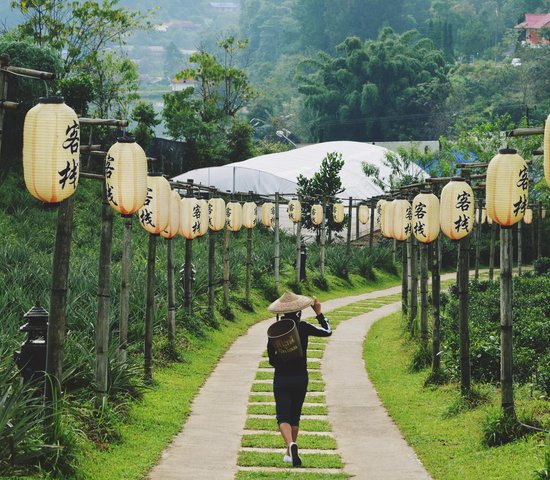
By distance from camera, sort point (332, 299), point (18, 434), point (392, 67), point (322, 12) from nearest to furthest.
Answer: point (18, 434) → point (332, 299) → point (392, 67) → point (322, 12)

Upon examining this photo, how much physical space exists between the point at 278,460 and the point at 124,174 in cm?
395

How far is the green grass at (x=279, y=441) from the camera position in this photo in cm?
1215

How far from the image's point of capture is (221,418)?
13914 millimetres

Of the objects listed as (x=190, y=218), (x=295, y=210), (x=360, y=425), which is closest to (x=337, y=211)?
(x=295, y=210)

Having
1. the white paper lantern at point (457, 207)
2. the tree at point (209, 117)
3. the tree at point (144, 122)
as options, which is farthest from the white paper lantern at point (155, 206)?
the tree at point (209, 117)

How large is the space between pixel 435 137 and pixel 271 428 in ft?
227

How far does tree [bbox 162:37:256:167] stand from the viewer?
5216 centimetres

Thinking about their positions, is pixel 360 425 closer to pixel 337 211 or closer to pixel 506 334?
pixel 506 334

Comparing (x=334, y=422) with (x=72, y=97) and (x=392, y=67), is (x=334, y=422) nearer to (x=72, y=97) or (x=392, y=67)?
(x=72, y=97)

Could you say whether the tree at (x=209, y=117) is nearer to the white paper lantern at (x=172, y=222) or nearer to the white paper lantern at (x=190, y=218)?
the white paper lantern at (x=190, y=218)

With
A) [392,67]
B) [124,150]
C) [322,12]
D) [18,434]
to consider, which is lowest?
[18,434]

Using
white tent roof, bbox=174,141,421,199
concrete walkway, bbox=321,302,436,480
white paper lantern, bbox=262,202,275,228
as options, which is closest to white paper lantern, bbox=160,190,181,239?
concrete walkway, bbox=321,302,436,480

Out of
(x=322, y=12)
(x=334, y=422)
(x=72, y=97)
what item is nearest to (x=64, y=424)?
(x=334, y=422)

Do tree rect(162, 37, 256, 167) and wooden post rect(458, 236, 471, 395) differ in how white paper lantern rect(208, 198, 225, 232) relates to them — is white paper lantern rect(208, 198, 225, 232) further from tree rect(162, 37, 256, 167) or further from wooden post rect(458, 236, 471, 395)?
tree rect(162, 37, 256, 167)
